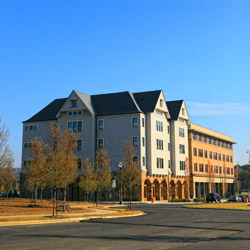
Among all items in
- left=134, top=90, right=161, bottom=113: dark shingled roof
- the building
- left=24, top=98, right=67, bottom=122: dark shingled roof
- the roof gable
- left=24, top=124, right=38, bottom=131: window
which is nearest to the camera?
the building

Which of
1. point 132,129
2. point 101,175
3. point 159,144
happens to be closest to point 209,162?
point 159,144

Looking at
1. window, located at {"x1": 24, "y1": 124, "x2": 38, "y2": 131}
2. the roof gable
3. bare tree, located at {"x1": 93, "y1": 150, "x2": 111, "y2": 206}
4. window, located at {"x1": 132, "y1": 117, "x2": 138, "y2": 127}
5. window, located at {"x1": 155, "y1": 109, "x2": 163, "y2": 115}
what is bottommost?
bare tree, located at {"x1": 93, "y1": 150, "x2": 111, "y2": 206}

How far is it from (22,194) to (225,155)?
5749cm

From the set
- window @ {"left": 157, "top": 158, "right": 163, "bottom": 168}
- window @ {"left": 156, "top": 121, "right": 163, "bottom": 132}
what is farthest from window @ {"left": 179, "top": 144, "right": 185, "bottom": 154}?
window @ {"left": 156, "top": 121, "right": 163, "bottom": 132}

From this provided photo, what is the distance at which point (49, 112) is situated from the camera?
72938mm

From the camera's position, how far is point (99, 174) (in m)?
50.8

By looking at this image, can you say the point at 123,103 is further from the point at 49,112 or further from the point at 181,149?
the point at 181,149

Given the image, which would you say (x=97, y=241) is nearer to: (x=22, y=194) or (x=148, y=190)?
(x=148, y=190)

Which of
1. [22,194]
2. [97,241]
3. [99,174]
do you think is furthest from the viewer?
[22,194]

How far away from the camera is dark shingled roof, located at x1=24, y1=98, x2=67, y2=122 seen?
71625 millimetres

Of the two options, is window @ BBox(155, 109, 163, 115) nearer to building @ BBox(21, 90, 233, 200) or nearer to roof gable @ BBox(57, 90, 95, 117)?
building @ BBox(21, 90, 233, 200)

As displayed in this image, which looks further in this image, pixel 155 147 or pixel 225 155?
pixel 225 155

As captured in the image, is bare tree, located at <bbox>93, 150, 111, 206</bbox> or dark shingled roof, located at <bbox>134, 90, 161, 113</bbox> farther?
dark shingled roof, located at <bbox>134, 90, 161, 113</bbox>

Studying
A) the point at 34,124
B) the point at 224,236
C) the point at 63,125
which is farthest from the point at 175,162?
the point at 224,236
